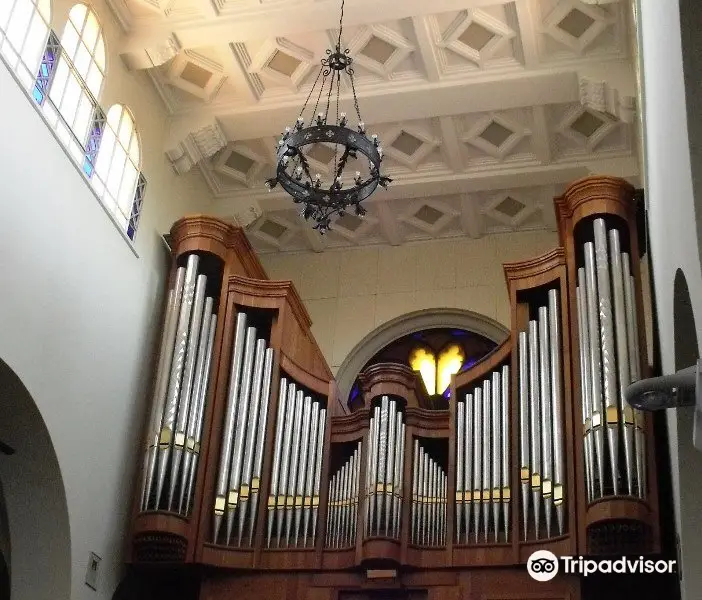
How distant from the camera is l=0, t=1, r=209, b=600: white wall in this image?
8266mm

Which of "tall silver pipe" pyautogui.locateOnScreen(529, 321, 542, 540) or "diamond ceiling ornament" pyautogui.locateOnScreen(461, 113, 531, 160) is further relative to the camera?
"diamond ceiling ornament" pyautogui.locateOnScreen(461, 113, 531, 160)

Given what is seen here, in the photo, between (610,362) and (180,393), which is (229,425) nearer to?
(180,393)

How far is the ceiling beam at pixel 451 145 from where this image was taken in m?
12.1

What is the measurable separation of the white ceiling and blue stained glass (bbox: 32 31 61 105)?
150cm

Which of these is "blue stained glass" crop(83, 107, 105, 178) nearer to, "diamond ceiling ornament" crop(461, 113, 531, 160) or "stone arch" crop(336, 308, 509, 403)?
"diamond ceiling ornament" crop(461, 113, 531, 160)

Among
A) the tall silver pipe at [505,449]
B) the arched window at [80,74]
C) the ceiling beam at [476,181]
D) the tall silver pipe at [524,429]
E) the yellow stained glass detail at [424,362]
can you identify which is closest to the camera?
the tall silver pipe at [524,429]

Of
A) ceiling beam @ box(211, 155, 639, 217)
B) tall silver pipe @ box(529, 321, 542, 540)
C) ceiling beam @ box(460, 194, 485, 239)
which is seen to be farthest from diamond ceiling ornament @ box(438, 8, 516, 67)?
tall silver pipe @ box(529, 321, 542, 540)

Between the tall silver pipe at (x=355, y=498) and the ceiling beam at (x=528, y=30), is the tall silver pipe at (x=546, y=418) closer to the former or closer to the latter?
the tall silver pipe at (x=355, y=498)

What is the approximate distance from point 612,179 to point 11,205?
5.44 meters

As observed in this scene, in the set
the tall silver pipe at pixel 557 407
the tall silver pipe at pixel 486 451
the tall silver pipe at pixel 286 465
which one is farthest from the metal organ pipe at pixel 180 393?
the tall silver pipe at pixel 557 407

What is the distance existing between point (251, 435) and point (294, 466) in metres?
0.50

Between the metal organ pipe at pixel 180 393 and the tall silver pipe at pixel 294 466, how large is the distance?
0.87 meters

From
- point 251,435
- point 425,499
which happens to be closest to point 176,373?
point 251,435

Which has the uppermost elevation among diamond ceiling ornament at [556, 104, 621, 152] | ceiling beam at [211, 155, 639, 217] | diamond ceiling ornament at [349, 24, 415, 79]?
diamond ceiling ornament at [349, 24, 415, 79]
